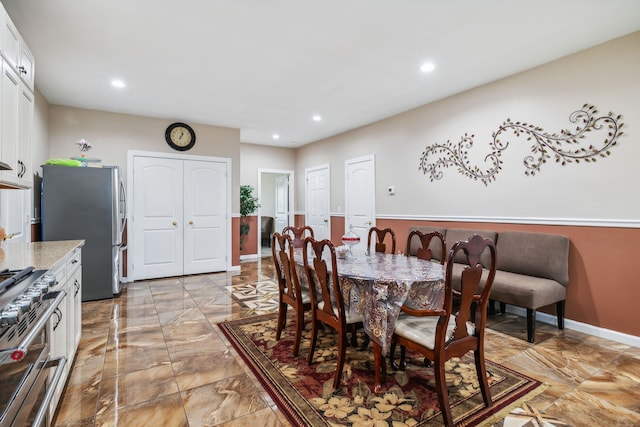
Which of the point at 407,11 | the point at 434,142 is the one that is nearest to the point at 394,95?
the point at 434,142

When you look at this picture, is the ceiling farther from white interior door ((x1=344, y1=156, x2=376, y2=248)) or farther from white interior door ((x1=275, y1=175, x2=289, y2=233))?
white interior door ((x1=275, y1=175, x2=289, y2=233))

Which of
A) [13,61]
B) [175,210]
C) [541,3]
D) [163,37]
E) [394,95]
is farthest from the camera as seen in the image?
[175,210]

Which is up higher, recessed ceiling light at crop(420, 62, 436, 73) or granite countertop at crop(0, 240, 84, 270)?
recessed ceiling light at crop(420, 62, 436, 73)

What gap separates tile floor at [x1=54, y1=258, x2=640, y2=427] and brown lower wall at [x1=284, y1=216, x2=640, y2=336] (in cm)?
21

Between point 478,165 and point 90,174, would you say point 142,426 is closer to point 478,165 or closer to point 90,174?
point 90,174

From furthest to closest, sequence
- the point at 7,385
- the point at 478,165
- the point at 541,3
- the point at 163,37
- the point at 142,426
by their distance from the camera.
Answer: the point at 478,165
the point at 163,37
the point at 541,3
the point at 142,426
the point at 7,385

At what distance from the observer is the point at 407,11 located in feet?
7.98

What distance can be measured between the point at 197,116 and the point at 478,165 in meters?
4.21

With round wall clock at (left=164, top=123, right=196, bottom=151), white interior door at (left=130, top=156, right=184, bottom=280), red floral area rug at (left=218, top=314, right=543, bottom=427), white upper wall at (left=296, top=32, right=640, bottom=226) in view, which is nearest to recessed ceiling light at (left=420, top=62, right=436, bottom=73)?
white upper wall at (left=296, top=32, right=640, bottom=226)

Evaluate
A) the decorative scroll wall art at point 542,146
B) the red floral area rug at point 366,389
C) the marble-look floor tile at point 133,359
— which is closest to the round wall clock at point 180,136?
the marble-look floor tile at point 133,359

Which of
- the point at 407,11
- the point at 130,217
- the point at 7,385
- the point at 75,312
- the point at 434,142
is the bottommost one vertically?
the point at 75,312

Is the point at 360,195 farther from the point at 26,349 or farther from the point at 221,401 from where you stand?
the point at 26,349

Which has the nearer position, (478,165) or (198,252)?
(478,165)

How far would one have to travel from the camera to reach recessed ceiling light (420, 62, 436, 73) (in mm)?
3310
